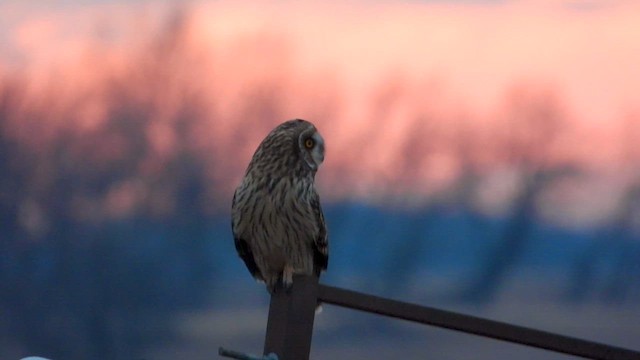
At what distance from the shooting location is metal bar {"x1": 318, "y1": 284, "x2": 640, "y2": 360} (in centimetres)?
552

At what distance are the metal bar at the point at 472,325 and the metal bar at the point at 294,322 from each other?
84mm

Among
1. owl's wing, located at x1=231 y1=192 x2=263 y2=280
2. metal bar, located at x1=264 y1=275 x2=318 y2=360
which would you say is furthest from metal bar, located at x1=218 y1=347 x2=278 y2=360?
owl's wing, located at x1=231 y1=192 x2=263 y2=280

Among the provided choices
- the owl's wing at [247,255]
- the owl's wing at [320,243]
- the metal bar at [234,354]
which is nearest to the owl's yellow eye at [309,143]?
the owl's wing at [320,243]

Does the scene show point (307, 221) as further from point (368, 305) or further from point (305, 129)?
point (368, 305)

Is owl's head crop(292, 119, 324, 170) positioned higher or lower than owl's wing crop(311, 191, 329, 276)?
higher

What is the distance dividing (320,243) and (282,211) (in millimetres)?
609

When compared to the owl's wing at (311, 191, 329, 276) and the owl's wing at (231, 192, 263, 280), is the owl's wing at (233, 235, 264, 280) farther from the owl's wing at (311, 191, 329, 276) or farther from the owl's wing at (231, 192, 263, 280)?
the owl's wing at (311, 191, 329, 276)

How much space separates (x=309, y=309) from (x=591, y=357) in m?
1.87

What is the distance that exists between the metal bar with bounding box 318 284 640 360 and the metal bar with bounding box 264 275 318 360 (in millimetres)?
84

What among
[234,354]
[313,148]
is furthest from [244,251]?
[234,354]

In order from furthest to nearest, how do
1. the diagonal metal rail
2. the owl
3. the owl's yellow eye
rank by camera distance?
the owl's yellow eye, the owl, the diagonal metal rail

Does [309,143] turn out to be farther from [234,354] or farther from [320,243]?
[234,354]

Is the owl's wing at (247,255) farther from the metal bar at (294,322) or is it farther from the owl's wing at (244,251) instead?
the metal bar at (294,322)

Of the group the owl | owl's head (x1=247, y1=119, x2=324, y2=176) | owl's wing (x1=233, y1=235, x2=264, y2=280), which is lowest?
owl's wing (x1=233, y1=235, x2=264, y2=280)
